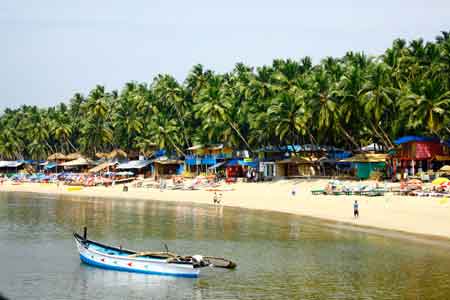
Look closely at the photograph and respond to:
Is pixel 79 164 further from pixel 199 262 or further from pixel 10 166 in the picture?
pixel 199 262

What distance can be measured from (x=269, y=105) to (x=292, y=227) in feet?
110

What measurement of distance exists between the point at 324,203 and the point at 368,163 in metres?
12.3

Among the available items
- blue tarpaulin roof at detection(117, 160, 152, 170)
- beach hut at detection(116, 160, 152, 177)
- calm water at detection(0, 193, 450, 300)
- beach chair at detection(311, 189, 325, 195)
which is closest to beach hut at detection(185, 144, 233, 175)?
blue tarpaulin roof at detection(117, 160, 152, 170)

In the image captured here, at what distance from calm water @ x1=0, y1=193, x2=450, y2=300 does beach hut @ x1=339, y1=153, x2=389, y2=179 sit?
15.1 m

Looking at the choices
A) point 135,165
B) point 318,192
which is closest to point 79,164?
point 135,165

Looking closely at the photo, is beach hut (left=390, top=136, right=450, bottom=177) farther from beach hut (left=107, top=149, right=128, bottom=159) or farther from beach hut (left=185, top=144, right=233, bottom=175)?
beach hut (left=107, top=149, right=128, bottom=159)

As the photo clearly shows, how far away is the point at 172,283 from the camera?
2770cm

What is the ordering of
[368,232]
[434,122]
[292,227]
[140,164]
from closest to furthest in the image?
[368,232] < [292,227] < [434,122] < [140,164]

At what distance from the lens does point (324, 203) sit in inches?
2122

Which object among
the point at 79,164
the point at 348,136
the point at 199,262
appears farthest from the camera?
the point at 79,164

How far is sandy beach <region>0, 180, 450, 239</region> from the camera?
4244 cm

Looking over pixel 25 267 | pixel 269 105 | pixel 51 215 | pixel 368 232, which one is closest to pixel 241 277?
pixel 25 267

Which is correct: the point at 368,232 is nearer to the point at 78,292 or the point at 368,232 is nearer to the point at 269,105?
the point at 78,292

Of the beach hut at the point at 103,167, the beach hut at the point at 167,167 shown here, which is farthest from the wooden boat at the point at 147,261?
the beach hut at the point at 103,167
